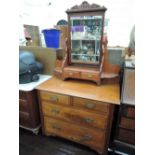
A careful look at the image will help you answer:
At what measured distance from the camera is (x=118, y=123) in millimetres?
1290

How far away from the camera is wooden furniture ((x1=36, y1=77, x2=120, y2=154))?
124 centimetres

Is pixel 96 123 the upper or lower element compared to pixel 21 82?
lower

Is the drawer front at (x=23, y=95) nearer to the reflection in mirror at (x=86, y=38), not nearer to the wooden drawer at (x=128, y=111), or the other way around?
the reflection in mirror at (x=86, y=38)

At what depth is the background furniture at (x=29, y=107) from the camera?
58.1 inches

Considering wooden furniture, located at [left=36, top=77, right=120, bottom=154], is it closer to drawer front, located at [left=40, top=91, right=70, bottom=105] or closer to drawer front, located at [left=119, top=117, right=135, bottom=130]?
drawer front, located at [left=40, top=91, right=70, bottom=105]

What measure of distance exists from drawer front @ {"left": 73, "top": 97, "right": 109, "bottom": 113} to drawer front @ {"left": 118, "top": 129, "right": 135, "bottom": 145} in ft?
A: 1.01

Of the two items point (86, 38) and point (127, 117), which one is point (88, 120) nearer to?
point (127, 117)

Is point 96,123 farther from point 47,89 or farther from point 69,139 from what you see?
point 47,89
